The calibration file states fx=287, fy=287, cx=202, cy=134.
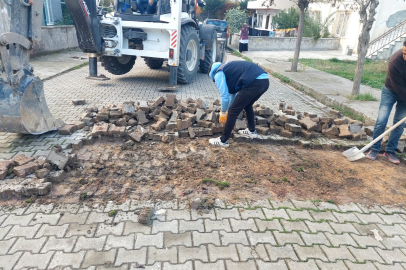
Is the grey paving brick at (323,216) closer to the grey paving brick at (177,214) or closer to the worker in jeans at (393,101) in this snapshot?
the grey paving brick at (177,214)

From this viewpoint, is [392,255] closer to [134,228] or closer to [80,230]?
[134,228]

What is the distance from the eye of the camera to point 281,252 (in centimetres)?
252

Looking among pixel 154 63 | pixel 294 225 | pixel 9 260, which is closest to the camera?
pixel 9 260

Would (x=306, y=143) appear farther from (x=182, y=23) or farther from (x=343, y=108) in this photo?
(x=182, y=23)

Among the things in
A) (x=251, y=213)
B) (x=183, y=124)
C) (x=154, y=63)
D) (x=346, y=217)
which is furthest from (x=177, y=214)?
(x=154, y=63)

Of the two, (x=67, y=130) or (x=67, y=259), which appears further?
(x=67, y=130)

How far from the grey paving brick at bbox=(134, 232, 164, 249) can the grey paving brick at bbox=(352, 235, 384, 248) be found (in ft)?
6.06

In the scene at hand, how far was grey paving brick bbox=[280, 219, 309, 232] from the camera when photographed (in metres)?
2.82

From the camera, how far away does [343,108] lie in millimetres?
6820

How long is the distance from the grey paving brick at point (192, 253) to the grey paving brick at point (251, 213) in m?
0.64

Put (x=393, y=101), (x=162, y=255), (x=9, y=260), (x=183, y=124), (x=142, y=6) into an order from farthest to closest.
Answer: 1. (x=142, y=6)
2. (x=183, y=124)
3. (x=393, y=101)
4. (x=162, y=255)
5. (x=9, y=260)

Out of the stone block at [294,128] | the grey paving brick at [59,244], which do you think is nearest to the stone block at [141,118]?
the stone block at [294,128]

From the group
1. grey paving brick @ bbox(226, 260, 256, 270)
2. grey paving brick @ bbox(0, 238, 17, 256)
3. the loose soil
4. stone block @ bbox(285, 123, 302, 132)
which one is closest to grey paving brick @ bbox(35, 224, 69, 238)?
grey paving brick @ bbox(0, 238, 17, 256)

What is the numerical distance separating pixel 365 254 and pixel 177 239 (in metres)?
1.69
